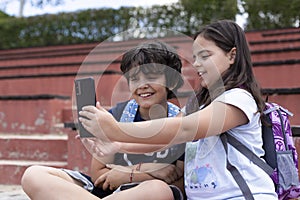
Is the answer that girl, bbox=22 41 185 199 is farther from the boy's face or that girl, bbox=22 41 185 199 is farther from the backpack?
the backpack

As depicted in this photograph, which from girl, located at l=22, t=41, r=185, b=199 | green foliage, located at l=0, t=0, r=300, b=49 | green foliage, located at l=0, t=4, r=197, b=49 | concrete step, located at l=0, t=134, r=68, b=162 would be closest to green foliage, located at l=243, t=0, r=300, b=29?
green foliage, located at l=0, t=0, r=300, b=49

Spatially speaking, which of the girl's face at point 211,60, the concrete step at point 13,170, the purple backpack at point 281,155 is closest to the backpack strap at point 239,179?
the purple backpack at point 281,155

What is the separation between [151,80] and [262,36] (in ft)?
22.7

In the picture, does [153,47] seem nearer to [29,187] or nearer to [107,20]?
[29,187]

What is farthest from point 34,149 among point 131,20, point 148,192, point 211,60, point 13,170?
point 131,20

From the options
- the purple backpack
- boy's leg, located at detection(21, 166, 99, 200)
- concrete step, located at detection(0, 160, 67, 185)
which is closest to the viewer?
the purple backpack

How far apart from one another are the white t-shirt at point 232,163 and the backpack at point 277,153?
0.02 meters

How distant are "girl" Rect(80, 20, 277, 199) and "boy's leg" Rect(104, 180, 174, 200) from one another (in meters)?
0.08

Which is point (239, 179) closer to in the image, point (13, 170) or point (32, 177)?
point (32, 177)

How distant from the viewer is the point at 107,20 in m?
12.1

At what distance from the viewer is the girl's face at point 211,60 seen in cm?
155

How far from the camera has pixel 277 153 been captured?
153 cm

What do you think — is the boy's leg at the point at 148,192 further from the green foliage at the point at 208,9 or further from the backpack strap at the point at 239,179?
the green foliage at the point at 208,9

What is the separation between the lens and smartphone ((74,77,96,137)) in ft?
4.81
